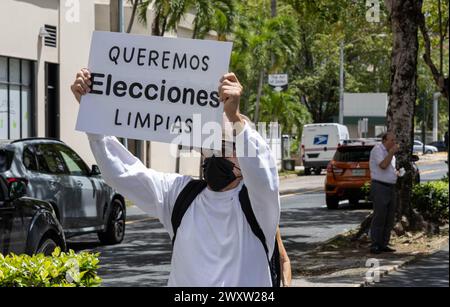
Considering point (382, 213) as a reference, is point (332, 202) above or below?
below

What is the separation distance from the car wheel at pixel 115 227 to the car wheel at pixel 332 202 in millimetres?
9064

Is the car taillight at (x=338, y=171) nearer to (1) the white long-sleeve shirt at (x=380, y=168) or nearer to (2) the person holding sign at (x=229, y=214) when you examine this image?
(1) the white long-sleeve shirt at (x=380, y=168)

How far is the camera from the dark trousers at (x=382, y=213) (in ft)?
48.8

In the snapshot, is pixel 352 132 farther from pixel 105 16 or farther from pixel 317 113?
pixel 105 16

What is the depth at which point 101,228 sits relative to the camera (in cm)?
1614

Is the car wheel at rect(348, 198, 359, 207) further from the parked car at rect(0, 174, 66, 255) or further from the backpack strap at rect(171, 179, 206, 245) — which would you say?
the backpack strap at rect(171, 179, 206, 245)

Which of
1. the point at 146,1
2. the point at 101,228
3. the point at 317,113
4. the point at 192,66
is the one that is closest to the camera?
the point at 192,66

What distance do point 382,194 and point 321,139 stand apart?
32492 mm

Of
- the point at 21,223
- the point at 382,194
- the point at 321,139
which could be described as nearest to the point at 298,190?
the point at 321,139

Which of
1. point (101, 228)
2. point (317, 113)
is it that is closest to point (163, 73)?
point (101, 228)

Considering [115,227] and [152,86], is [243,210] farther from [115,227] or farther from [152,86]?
[115,227]

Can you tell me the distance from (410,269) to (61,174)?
211 inches

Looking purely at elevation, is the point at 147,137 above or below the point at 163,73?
below

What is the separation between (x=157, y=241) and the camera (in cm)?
1756
